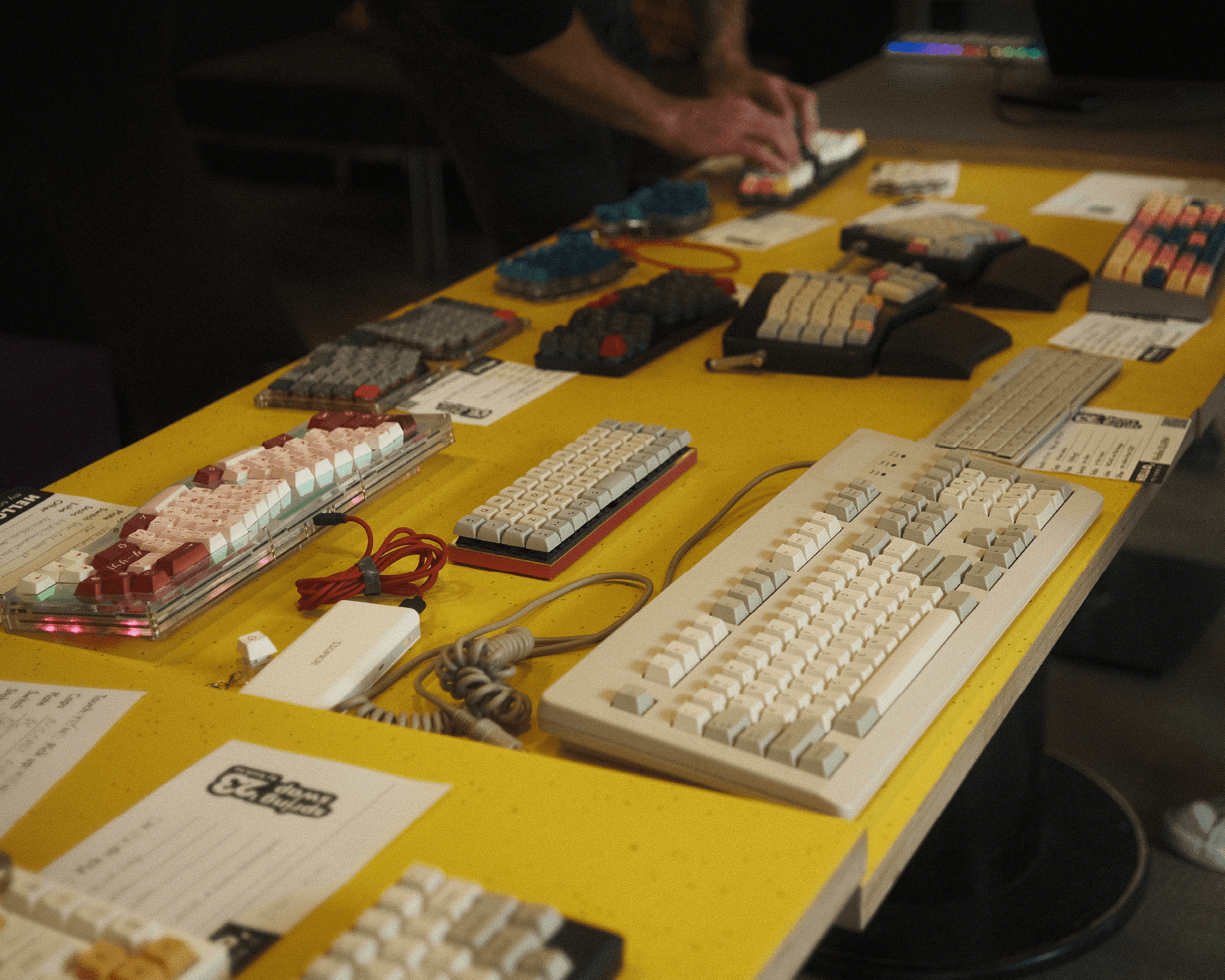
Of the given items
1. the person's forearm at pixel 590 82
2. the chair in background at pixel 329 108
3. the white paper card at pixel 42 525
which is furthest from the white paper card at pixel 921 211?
the chair in background at pixel 329 108

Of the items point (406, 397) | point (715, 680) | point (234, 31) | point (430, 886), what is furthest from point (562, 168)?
point (234, 31)

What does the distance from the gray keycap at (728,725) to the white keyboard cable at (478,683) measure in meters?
0.13

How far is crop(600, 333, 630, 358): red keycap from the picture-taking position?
1377mm

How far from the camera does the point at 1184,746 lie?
1852 mm

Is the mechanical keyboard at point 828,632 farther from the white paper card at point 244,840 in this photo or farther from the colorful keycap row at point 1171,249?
the colorful keycap row at point 1171,249

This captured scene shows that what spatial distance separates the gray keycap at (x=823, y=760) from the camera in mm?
692

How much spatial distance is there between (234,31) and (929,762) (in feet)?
14.7

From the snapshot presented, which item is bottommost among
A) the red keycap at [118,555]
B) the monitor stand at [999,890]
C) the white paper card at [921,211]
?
the monitor stand at [999,890]

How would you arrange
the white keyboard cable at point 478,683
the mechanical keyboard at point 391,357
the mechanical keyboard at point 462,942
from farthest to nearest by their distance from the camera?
the mechanical keyboard at point 391,357 < the white keyboard cable at point 478,683 < the mechanical keyboard at point 462,942

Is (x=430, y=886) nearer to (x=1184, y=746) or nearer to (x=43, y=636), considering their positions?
(x=43, y=636)

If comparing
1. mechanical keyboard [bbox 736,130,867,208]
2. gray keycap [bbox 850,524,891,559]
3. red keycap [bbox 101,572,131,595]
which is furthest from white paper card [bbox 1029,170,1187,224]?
red keycap [bbox 101,572,131,595]

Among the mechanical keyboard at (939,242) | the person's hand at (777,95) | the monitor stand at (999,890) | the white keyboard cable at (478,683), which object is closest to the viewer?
the white keyboard cable at (478,683)

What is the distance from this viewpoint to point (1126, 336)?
1.43m

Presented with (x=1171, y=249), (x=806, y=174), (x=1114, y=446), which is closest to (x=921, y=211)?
(x=806, y=174)
